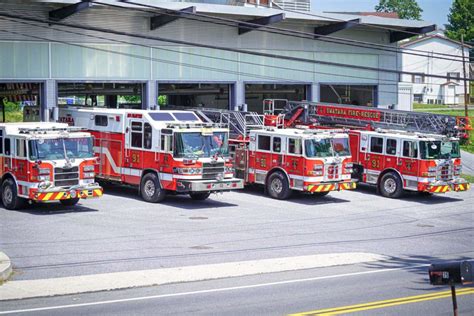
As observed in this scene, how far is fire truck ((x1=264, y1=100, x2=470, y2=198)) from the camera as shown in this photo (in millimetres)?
30578

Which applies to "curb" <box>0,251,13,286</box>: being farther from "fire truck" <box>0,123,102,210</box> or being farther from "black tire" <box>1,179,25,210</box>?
"black tire" <box>1,179,25,210</box>

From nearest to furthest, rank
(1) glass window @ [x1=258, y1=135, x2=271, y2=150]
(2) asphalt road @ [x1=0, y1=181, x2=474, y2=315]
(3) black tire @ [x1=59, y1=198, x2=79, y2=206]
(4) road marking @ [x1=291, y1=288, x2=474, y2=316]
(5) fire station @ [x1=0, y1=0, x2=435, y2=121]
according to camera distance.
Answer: (4) road marking @ [x1=291, y1=288, x2=474, y2=316]
(2) asphalt road @ [x1=0, y1=181, x2=474, y2=315]
(3) black tire @ [x1=59, y1=198, x2=79, y2=206]
(1) glass window @ [x1=258, y1=135, x2=271, y2=150]
(5) fire station @ [x1=0, y1=0, x2=435, y2=121]

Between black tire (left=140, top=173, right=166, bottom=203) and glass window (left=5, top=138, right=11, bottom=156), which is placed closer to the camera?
glass window (left=5, top=138, right=11, bottom=156)

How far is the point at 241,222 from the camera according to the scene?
25.2 metres

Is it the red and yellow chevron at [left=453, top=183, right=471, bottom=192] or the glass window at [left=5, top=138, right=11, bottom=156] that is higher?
the glass window at [left=5, top=138, right=11, bottom=156]

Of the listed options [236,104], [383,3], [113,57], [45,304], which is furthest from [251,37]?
[383,3]

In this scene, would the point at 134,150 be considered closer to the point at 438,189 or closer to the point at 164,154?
the point at 164,154

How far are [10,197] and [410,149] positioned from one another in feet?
45.5

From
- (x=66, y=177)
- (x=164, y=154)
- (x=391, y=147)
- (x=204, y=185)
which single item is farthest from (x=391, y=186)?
(x=66, y=177)

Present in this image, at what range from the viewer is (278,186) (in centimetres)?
3039

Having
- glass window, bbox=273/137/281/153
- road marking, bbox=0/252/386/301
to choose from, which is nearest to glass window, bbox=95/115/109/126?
glass window, bbox=273/137/281/153

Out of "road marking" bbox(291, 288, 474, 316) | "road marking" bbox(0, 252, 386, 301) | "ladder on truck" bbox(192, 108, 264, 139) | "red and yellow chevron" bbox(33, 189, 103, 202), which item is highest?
"ladder on truck" bbox(192, 108, 264, 139)

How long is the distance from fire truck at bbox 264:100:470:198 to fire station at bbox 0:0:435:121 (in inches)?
136

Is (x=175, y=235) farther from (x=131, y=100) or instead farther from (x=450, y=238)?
(x=131, y=100)
